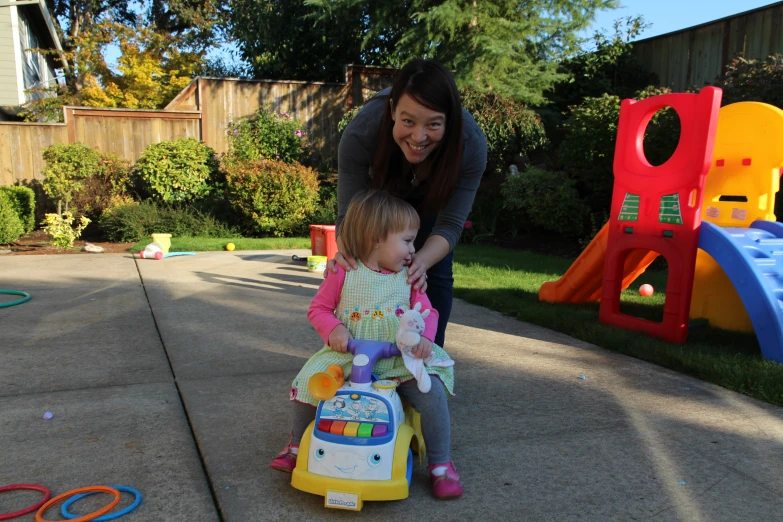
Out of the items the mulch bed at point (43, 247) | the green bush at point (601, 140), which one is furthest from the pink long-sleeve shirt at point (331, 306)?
the mulch bed at point (43, 247)

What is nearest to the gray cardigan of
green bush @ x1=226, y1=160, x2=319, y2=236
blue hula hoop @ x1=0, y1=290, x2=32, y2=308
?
blue hula hoop @ x1=0, y1=290, x2=32, y2=308

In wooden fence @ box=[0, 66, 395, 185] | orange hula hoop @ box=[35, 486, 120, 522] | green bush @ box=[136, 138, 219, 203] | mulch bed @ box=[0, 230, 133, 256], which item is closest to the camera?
orange hula hoop @ box=[35, 486, 120, 522]

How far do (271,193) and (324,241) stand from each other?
358 cm

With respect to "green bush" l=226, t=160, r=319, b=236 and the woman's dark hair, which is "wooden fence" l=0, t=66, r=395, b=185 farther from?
the woman's dark hair

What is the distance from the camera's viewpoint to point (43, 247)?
8922 mm

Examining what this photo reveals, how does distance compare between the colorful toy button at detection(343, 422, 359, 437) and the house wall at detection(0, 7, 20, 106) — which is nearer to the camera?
the colorful toy button at detection(343, 422, 359, 437)

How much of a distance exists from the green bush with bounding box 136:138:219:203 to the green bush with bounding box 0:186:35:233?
1.75m

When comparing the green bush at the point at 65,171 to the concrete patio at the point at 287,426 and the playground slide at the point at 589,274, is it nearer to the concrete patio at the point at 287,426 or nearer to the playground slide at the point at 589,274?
the concrete patio at the point at 287,426

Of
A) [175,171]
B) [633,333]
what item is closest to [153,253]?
[175,171]

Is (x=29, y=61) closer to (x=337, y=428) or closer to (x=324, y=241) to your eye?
(x=324, y=241)

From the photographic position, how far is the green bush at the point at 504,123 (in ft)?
33.4

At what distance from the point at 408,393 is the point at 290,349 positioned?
1.78 meters

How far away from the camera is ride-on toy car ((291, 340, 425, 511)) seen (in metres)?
1.90

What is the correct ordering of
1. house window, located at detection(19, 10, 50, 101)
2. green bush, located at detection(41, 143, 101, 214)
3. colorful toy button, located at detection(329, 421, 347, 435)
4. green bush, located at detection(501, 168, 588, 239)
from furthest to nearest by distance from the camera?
house window, located at detection(19, 10, 50, 101), green bush, located at detection(41, 143, 101, 214), green bush, located at detection(501, 168, 588, 239), colorful toy button, located at detection(329, 421, 347, 435)
